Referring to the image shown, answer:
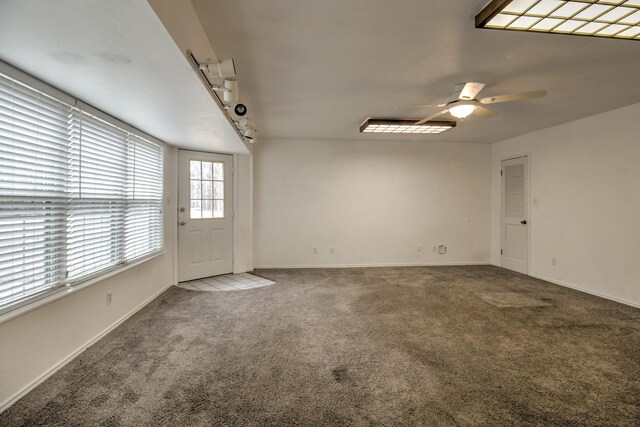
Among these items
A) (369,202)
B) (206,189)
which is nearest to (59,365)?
(206,189)

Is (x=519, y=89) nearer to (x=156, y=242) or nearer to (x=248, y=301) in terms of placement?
(x=248, y=301)

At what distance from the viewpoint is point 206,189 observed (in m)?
4.83

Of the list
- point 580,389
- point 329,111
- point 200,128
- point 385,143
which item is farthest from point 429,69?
point 385,143

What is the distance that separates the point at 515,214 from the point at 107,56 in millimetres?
6227

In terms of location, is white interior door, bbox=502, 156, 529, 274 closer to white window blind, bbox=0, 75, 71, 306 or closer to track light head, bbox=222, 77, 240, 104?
track light head, bbox=222, 77, 240, 104

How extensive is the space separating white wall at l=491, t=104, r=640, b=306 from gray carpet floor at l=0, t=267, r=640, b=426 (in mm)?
524

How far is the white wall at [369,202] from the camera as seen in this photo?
5.56 metres

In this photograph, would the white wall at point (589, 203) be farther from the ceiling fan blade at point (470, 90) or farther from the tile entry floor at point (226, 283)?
the tile entry floor at point (226, 283)

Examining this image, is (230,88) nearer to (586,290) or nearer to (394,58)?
(394,58)

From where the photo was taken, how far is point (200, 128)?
10.7 ft

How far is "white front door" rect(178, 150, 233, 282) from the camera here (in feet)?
15.0

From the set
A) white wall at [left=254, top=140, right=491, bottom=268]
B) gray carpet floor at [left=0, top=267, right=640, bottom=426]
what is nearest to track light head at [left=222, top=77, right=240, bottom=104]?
gray carpet floor at [left=0, top=267, right=640, bottom=426]

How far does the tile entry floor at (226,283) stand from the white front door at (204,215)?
0.16m

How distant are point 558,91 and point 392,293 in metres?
3.07
